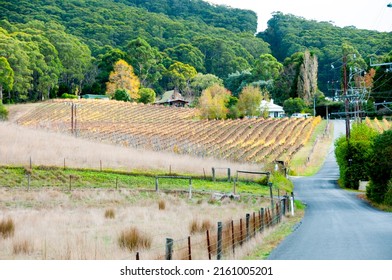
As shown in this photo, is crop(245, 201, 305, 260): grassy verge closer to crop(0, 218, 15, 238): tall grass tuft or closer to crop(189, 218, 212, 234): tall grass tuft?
crop(189, 218, 212, 234): tall grass tuft

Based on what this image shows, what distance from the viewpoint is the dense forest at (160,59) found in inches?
4107

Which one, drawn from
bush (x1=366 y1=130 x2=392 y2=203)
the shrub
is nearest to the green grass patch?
bush (x1=366 y1=130 x2=392 y2=203)

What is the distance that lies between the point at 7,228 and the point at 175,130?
55605 millimetres

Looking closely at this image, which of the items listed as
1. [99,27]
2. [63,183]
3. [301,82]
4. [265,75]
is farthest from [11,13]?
[63,183]

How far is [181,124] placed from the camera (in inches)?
3233

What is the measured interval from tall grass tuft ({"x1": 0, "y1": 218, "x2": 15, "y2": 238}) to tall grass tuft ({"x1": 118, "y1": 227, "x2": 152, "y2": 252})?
3918mm

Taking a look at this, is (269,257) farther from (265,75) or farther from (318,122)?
(265,75)

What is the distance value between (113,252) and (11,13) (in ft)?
590

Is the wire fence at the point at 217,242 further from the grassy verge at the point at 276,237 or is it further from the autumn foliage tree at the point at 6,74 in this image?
the autumn foliage tree at the point at 6,74

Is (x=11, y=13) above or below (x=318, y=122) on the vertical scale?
above

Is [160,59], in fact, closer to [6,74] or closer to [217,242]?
[6,74]

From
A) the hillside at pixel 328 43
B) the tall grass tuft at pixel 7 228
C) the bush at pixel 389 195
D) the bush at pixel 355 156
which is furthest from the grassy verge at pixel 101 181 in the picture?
the hillside at pixel 328 43

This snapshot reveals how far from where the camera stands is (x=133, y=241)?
15.8 meters

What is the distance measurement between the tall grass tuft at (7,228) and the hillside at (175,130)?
33.8 metres
